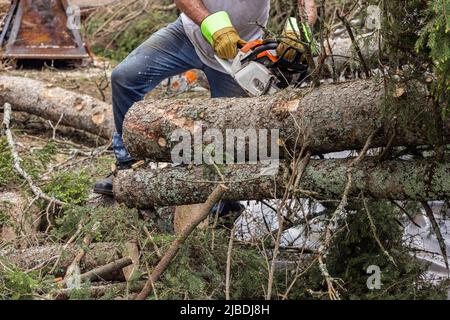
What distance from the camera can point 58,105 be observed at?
6.53m

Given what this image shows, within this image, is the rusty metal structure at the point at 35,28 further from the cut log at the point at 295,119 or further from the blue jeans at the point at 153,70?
the cut log at the point at 295,119

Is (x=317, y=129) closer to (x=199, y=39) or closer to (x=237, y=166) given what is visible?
(x=237, y=166)

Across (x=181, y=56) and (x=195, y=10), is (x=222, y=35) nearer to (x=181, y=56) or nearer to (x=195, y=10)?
(x=195, y=10)

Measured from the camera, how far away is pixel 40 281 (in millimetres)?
3730

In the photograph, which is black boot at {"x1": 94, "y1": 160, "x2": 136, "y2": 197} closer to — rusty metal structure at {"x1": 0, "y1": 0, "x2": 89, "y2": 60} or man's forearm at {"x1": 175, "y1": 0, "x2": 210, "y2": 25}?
man's forearm at {"x1": 175, "y1": 0, "x2": 210, "y2": 25}

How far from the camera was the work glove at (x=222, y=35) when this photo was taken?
430 cm

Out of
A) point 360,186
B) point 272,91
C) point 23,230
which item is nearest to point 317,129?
point 360,186

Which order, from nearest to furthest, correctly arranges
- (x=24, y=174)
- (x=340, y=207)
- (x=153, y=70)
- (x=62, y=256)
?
1. (x=340, y=207)
2. (x=62, y=256)
3. (x=153, y=70)
4. (x=24, y=174)

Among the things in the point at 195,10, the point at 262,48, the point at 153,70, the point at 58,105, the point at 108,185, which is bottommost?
the point at 58,105

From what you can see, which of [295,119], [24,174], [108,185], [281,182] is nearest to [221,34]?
[295,119]

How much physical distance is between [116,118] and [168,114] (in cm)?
65

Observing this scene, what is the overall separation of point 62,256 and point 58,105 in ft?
8.99

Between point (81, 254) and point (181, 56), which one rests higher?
point (181, 56)

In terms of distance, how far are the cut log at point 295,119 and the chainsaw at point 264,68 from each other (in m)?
0.23
